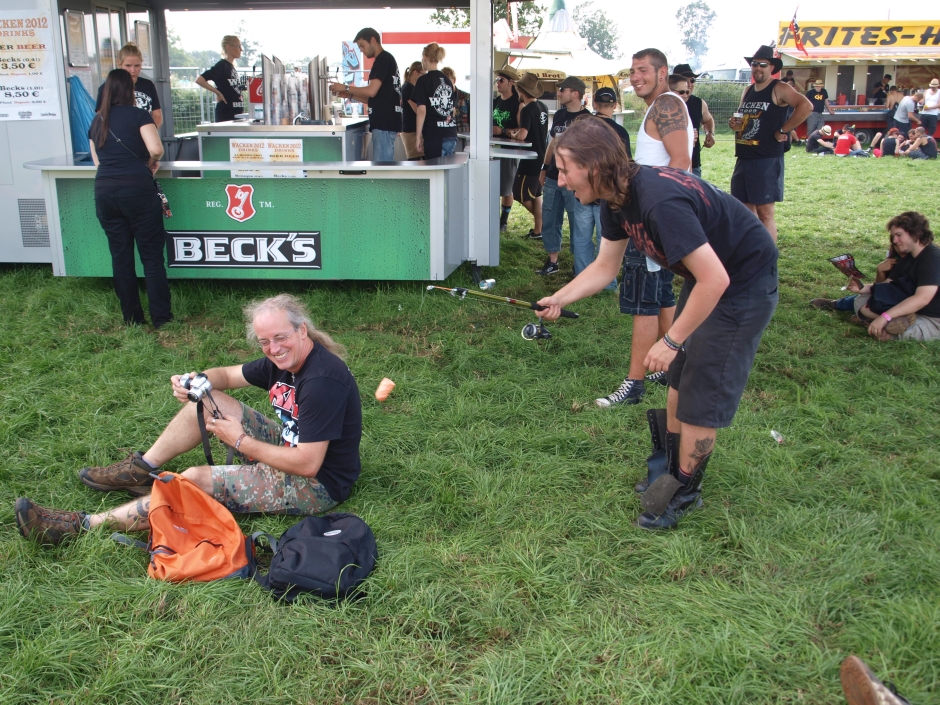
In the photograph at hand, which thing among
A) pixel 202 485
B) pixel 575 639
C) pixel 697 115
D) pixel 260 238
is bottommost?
pixel 575 639

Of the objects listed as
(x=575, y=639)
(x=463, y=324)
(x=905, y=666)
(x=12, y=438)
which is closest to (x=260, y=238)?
(x=463, y=324)

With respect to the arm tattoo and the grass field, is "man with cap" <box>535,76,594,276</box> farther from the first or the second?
the arm tattoo

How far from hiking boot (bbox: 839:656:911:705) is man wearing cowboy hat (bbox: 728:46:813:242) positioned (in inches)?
209

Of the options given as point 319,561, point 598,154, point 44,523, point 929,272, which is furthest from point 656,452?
point 929,272

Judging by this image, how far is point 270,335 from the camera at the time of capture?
3.09 meters

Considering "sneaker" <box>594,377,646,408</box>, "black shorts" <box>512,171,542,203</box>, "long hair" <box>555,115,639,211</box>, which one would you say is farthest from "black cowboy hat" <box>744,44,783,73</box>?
"long hair" <box>555,115,639,211</box>

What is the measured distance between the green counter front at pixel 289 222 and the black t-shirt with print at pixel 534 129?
248cm

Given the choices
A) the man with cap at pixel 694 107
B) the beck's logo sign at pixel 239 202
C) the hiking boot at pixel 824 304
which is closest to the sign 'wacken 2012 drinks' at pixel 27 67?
the beck's logo sign at pixel 239 202

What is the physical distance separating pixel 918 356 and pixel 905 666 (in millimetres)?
3359

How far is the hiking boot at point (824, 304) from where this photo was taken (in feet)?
21.2

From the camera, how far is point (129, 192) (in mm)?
5586

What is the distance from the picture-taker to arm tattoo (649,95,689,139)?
14.5 ft

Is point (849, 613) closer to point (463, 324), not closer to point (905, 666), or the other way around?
point (905, 666)

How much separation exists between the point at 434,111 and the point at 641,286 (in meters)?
4.52
